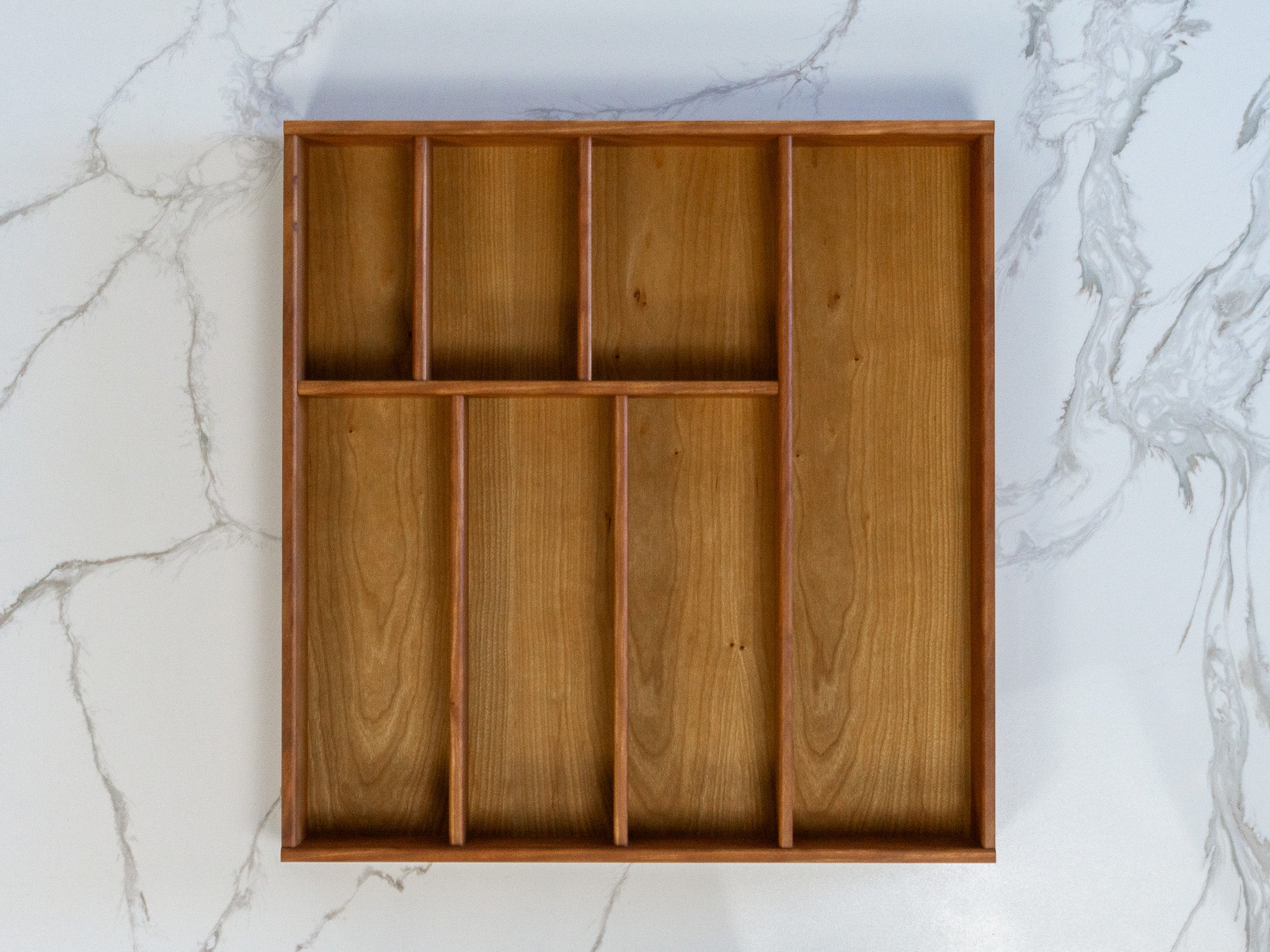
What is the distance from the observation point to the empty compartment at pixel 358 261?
2.54 ft

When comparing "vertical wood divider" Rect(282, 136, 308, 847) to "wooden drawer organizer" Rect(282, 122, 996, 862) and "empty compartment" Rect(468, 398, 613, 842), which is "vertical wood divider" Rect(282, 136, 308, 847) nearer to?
"wooden drawer organizer" Rect(282, 122, 996, 862)

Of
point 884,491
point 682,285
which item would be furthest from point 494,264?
point 884,491

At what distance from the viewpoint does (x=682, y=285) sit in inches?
30.3

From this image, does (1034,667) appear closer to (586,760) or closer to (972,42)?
(586,760)

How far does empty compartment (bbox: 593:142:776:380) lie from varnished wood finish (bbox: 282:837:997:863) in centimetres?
40

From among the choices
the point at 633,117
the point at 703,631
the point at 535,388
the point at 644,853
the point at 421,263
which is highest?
the point at 633,117

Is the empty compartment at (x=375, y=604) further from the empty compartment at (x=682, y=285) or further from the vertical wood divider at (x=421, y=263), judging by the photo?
the empty compartment at (x=682, y=285)

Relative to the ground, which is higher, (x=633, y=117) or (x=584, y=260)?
(x=633, y=117)

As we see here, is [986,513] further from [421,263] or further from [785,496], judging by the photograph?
[421,263]

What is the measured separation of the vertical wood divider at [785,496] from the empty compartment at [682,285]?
1.1 inches

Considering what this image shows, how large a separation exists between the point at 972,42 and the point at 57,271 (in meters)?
0.87

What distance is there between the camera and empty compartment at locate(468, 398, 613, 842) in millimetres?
765

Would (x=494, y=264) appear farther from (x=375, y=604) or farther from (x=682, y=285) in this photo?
(x=375, y=604)

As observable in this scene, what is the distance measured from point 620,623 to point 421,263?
1.14 feet
